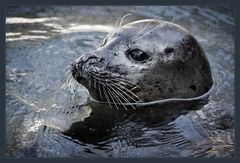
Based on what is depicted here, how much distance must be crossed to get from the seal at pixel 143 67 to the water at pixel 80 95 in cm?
31

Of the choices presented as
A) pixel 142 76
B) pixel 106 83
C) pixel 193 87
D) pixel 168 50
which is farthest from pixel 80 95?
pixel 193 87

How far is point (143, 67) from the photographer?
7816mm

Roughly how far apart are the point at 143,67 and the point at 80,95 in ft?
3.48

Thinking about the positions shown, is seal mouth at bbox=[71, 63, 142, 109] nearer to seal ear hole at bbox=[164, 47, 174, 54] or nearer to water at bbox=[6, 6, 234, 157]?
water at bbox=[6, 6, 234, 157]

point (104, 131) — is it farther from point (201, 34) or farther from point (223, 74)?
point (201, 34)

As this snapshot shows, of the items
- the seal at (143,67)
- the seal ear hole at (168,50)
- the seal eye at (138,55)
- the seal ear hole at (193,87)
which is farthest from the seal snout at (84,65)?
the seal ear hole at (193,87)

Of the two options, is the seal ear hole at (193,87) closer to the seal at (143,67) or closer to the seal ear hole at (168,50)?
the seal at (143,67)

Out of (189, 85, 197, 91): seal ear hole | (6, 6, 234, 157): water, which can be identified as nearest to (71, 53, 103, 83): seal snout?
(6, 6, 234, 157): water

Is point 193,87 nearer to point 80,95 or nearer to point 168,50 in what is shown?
point 168,50

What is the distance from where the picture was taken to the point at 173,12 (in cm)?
1092

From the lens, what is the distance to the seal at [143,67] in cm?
775

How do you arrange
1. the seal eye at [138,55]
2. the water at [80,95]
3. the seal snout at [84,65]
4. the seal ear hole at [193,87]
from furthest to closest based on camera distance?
→ the seal ear hole at [193,87] < the seal eye at [138,55] < the seal snout at [84,65] < the water at [80,95]

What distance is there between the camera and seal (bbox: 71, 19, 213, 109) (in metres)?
7.75

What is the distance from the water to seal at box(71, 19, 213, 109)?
0.31 meters
